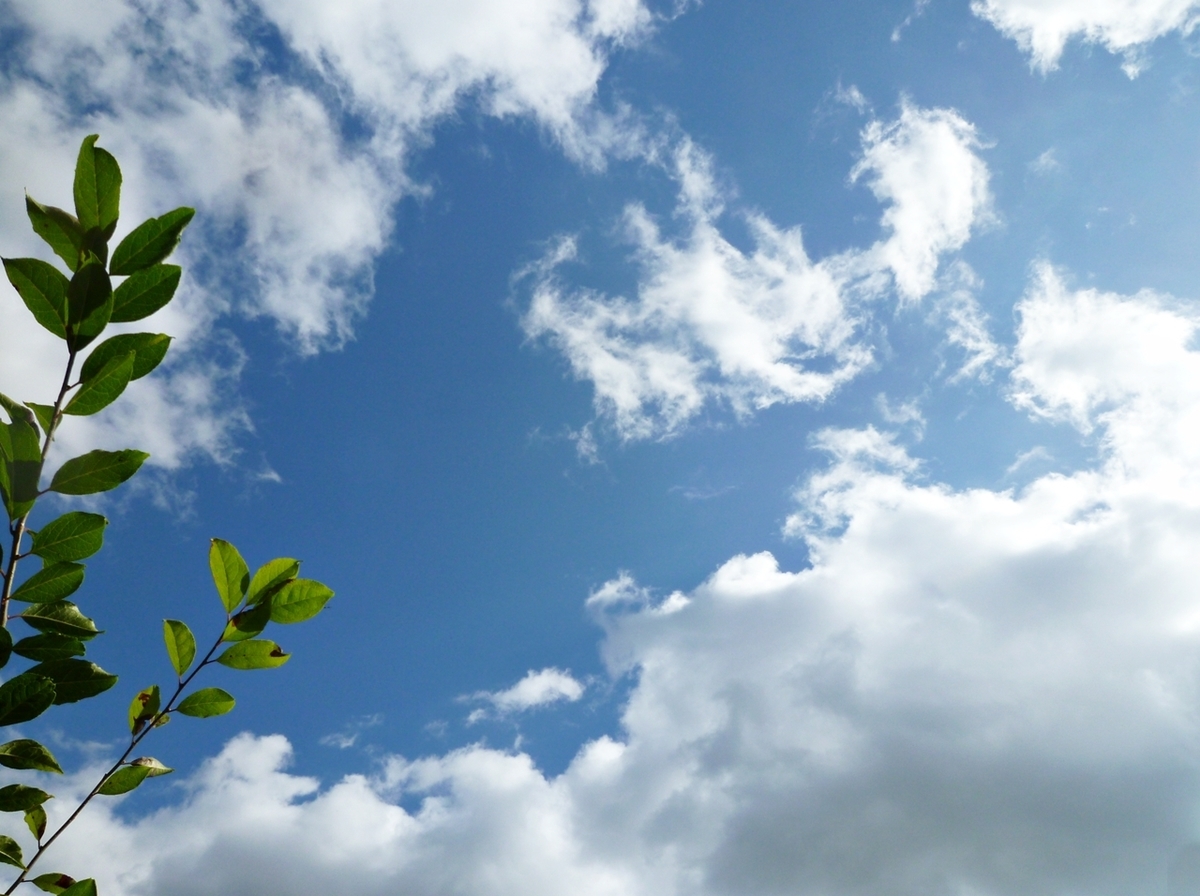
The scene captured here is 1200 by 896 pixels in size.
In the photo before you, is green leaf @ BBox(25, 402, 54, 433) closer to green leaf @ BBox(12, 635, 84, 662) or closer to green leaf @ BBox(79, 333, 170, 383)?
green leaf @ BBox(79, 333, 170, 383)

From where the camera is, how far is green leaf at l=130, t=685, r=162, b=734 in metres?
2.55

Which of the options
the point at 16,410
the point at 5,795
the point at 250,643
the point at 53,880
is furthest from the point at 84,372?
the point at 53,880

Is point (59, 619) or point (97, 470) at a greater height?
point (97, 470)

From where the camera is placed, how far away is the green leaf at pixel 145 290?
7.66ft

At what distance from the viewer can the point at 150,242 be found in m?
2.38

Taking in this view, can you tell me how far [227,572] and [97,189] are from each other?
1.26 m

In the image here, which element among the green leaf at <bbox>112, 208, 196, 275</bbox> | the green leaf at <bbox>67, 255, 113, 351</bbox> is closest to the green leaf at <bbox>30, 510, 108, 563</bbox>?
the green leaf at <bbox>67, 255, 113, 351</bbox>

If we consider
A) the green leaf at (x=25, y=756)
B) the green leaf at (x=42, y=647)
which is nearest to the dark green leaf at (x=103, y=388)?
the green leaf at (x=42, y=647)

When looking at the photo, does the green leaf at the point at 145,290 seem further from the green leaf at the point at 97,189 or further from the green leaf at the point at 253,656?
the green leaf at the point at 253,656

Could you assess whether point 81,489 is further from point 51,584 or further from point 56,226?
point 56,226

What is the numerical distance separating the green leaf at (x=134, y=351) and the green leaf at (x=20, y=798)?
49.8 inches

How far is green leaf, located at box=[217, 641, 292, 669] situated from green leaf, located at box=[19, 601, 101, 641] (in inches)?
17.1

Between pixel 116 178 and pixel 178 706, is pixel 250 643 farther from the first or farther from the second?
pixel 116 178

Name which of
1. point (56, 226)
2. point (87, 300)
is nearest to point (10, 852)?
point (87, 300)
